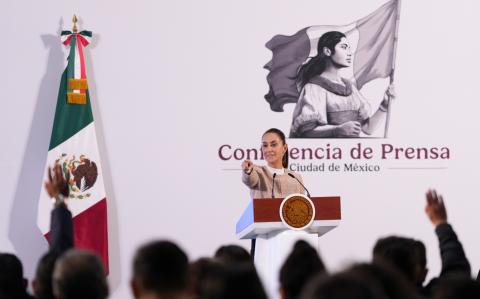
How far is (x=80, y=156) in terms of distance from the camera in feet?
28.3

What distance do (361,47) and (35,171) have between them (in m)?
3.53

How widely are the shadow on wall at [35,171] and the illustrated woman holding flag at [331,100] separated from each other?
2442mm

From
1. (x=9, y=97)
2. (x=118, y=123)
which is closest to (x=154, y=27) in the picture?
(x=118, y=123)

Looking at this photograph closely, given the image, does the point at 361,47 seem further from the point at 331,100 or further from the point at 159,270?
the point at 159,270

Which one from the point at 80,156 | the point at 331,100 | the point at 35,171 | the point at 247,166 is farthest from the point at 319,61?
the point at 35,171

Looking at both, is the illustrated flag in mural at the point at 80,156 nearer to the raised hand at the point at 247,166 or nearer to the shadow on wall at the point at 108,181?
the shadow on wall at the point at 108,181

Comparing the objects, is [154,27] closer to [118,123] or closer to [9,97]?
[118,123]

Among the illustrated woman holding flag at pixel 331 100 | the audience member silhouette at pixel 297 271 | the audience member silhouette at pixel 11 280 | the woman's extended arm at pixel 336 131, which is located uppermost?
the illustrated woman holding flag at pixel 331 100

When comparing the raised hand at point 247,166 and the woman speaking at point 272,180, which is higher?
the raised hand at point 247,166

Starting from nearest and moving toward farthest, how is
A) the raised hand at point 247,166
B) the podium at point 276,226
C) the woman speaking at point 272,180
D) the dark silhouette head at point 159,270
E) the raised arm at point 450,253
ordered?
the dark silhouette head at point 159,270 → the raised arm at point 450,253 → the podium at point 276,226 → the raised hand at point 247,166 → the woman speaking at point 272,180

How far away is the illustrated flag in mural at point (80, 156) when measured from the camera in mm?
8516

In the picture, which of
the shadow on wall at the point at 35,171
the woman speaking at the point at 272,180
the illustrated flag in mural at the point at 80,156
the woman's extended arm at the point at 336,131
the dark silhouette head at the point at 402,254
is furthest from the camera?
the woman's extended arm at the point at 336,131

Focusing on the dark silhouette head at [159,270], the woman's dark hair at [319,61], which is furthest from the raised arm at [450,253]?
the woman's dark hair at [319,61]

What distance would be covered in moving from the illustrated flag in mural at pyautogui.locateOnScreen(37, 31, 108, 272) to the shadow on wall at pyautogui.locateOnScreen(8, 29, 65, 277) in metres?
0.10
